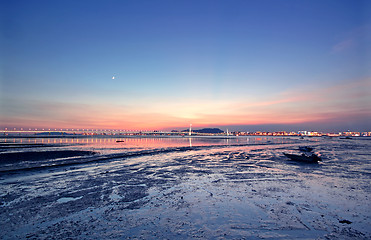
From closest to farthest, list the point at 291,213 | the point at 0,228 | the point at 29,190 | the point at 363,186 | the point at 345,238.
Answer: the point at 345,238 < the point at 0,228 < the point at 291,213 < the point at 29,190 < the point at 363,186

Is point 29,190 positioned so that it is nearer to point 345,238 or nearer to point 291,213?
point 291,213

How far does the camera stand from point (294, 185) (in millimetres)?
11023

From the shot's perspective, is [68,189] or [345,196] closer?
[345,196]

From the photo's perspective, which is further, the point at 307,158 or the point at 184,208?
the point at 307,158

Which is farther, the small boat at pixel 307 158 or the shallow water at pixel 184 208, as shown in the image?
the small boat at pixel 307 158

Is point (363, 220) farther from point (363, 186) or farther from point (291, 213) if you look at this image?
point (363, 186)

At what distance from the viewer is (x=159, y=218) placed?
6621 mm

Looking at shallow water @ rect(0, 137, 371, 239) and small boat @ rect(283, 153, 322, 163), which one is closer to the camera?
shallow water @ rect(0, 137, 371, 239)

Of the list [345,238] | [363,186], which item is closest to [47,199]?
[345,238]

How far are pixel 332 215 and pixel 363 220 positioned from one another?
32.8 inches

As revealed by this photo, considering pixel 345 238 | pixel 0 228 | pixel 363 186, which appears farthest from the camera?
pixel 363 186

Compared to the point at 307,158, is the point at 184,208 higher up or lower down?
higher up

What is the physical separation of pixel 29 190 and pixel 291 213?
1193 centimetres

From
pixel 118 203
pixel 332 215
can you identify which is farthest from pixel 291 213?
pixel 118 203
